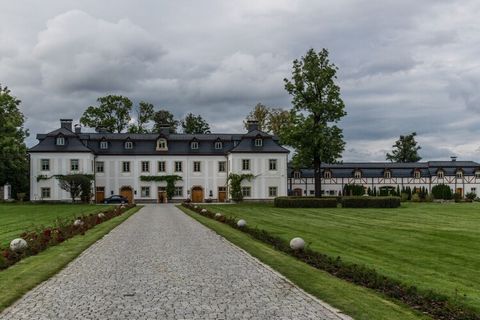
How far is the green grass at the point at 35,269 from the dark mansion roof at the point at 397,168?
56.4 m

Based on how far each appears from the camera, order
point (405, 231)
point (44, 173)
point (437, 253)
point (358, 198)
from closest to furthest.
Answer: point (437, 253), point (405, 231), point (358, 198), point (44, 173)

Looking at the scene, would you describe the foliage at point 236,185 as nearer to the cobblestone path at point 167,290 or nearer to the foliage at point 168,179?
the foliage at point 168,179

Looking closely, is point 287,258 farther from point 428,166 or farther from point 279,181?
point 428,166

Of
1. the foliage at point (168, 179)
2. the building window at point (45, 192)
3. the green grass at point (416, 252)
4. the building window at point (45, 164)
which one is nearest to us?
the green grass at point (416, 252)

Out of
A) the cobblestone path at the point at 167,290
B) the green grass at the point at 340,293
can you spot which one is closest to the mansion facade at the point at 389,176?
the cobblestone path at the point at 167,290

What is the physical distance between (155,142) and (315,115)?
1986 cm

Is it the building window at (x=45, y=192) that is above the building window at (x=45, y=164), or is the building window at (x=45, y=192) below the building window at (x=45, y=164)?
below

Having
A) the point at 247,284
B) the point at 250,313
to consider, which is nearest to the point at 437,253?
the point at 247,284

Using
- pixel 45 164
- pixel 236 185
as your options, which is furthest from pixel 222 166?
pixel 45 164

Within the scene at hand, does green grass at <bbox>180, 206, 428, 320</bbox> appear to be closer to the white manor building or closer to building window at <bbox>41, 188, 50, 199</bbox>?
the white manor building

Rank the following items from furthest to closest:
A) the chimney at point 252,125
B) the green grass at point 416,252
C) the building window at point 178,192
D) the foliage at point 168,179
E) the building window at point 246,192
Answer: the chimney at point 252,125 < the building window at point 178,192 < the foliage at point 168,179 < the building window at point 246,192 < the green grass at point 416,252

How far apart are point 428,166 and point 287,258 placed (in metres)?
63.8

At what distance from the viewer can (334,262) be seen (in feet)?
39.7

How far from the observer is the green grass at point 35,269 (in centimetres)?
861
